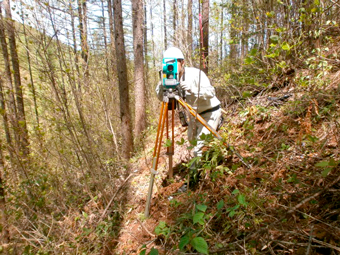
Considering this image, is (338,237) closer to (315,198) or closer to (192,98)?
(315,198)

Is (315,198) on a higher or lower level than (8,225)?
higher

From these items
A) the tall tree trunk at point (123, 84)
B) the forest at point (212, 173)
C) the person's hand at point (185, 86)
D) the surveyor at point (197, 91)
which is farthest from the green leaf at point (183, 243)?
the tall tree trunk at point (123, 84)

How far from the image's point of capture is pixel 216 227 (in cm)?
157

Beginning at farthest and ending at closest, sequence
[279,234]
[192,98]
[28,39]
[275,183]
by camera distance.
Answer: [192,98]
[28,39]
[275,183]
[279,234]

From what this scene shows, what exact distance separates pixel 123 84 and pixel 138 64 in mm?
1345

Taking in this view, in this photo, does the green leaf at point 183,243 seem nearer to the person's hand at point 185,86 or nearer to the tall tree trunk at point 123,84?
the person's hand at point 185,86

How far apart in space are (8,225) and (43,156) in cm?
130

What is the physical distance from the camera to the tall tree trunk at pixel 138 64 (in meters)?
4.91

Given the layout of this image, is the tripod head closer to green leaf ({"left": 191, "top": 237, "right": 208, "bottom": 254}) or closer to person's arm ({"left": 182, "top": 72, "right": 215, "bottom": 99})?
person's arm ({"left": 182, "top": 72, "right": 215, "bottom": 99})

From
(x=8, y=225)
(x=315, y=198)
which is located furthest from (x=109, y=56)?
(x=315, y=198)

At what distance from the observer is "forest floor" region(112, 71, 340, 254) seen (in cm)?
112

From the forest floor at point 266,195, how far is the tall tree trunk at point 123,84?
1.39m

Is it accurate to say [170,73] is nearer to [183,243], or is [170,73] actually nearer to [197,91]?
[197,91]

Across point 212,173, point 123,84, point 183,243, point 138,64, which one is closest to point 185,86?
point 212,173
